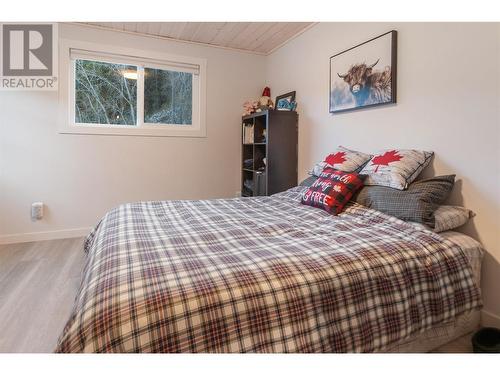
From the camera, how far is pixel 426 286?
4.11 ft

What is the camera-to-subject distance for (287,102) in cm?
332

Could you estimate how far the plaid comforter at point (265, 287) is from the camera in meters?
0.85

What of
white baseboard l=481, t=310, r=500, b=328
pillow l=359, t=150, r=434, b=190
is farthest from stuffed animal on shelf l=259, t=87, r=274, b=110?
white baseboard l=481, t=310, r=500, b=328

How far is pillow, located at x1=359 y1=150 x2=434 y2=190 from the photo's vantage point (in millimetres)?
1783

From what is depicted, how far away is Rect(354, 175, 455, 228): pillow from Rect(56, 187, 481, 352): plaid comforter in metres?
0.09

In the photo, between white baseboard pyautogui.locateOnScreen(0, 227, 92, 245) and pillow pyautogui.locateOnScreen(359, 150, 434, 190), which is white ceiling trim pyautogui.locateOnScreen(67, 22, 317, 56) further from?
white baseboard pyautogui.locateOnScreen(0, 227, 92, 245)

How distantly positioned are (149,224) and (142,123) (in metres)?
2.15

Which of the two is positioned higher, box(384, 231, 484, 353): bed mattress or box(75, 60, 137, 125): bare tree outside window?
box(75, 60, 137, 125): bare tree outside window

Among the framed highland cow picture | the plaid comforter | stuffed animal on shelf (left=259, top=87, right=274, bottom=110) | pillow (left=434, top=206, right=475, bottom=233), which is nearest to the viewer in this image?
the plaid comforter

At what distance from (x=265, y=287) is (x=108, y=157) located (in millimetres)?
2871

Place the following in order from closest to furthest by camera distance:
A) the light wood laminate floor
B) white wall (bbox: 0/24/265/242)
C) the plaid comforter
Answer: the plaid comforter → the light wood laminate floor → white wall (bbox: 0/24/265/242)

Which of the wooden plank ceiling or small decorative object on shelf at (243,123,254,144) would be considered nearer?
the wooden plank ceiling

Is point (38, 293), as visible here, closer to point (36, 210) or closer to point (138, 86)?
point (36, 210)

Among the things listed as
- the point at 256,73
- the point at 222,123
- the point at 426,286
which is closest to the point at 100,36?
the point at 222,123
